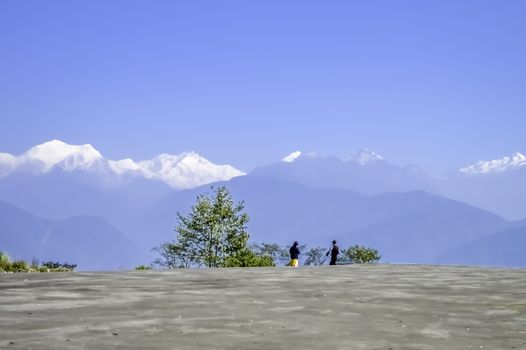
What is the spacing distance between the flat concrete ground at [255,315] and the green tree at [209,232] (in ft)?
161

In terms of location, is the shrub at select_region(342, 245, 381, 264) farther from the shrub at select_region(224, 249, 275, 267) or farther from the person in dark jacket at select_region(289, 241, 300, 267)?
the person in dark jacket at select_region(289, 241, 300, 267)

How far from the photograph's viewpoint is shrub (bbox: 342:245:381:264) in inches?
3561

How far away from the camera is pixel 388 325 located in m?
12.2

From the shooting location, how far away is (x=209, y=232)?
235 feet

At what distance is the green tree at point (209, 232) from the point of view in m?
70.7

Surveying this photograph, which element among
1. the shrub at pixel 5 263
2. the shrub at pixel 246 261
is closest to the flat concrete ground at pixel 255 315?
the shrub at pixel 5 263

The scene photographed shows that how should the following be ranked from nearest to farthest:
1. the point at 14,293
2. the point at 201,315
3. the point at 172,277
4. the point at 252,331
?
1. the point at 252,331
2. the point at 201,315
3. the point at 14,293
4. the point at 172,277

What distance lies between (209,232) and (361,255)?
27.7 metres

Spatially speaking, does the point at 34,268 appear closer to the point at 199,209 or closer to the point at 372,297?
the point at 372,297

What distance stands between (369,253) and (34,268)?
207 ft

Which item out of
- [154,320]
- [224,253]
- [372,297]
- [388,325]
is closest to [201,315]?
[154,320]

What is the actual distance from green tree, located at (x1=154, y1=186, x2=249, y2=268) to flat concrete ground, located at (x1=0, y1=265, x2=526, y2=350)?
49.2 m

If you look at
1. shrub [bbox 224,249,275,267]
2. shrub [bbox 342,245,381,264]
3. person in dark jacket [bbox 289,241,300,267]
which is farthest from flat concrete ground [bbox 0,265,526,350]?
shrub [bbox 342,245,381,264]

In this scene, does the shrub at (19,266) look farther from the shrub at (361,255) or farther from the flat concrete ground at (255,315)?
the shrub at (361,255)
